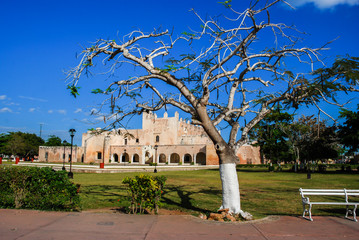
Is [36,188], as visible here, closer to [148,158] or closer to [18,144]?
[148,158]

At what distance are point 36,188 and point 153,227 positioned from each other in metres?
2.99

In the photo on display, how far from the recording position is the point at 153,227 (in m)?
4.85

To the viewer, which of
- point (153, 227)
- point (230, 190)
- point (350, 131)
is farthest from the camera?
point (350, 131)

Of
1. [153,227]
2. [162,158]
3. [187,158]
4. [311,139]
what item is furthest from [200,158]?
[153,227]

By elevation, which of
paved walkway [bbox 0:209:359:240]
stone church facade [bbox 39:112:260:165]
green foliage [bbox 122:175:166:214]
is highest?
stone church facade [bbox 39:112:260:165]

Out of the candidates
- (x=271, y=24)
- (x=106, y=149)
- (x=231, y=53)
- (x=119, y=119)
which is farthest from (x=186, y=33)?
(x=106, y=149)

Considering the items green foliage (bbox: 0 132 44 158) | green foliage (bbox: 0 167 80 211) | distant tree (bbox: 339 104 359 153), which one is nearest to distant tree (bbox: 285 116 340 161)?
distant tree (bbox: 339 104 359 153)

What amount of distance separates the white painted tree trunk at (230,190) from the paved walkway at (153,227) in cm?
65

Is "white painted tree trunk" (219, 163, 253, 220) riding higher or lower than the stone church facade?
lower

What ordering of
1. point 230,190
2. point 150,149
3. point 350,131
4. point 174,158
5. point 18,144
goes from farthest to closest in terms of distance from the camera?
point 18,144
point 174,158
point 150,149
point 350,131
point 230,190

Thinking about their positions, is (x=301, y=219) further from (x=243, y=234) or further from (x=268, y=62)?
(x=268, y=62)

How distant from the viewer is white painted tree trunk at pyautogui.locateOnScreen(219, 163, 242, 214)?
19.8ft

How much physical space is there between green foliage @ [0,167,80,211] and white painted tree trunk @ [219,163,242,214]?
3.27 metres

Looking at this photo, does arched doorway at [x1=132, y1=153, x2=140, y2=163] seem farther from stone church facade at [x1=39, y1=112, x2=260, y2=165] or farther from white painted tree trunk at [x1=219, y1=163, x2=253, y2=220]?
white painted tree trunk at [x1=219, y1=163, x2=253, y2=220]
